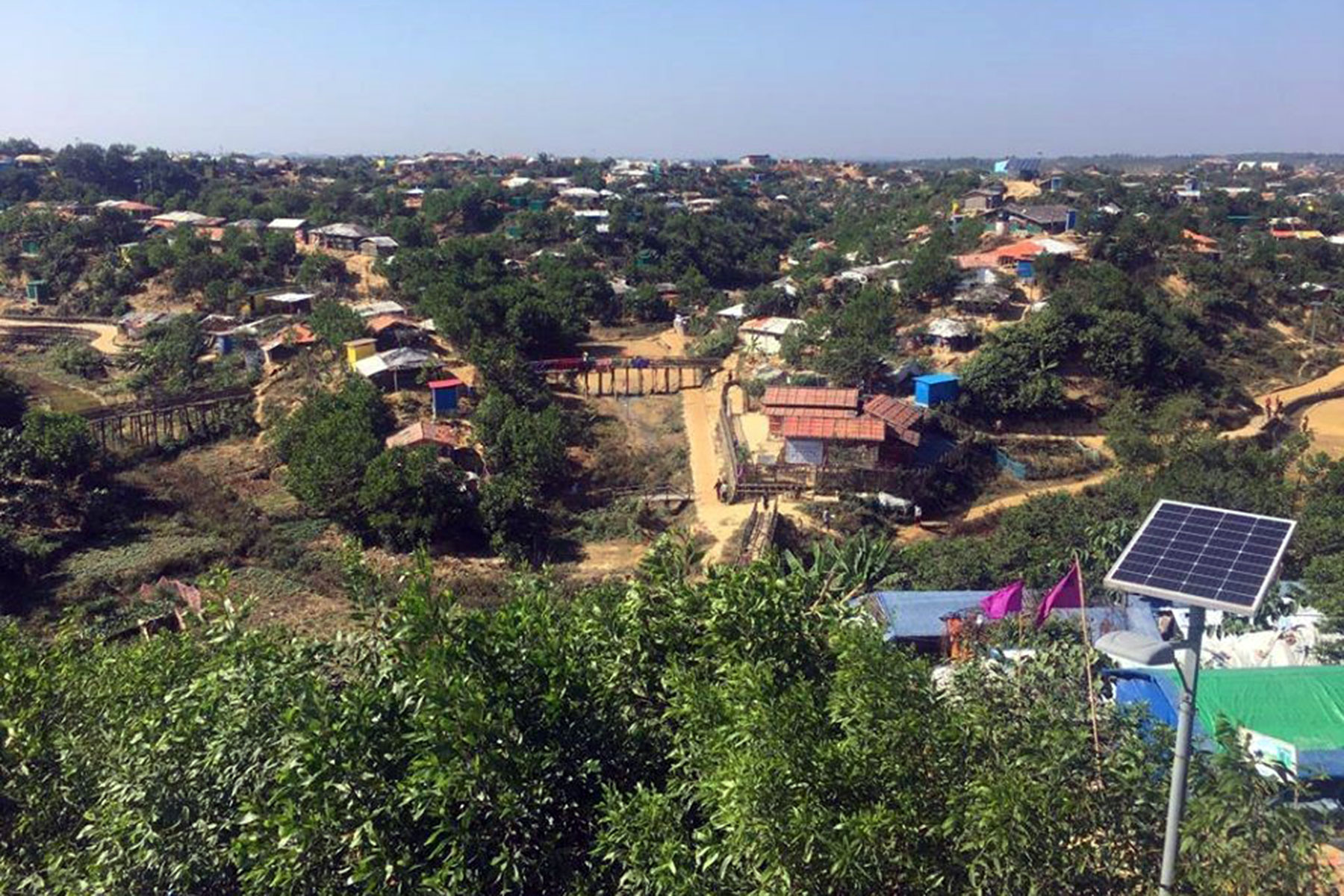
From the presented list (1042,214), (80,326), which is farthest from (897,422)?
(80,326)

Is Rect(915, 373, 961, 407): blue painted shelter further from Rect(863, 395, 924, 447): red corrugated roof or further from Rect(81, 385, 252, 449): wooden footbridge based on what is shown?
Rect(81, 385, 252, 449): wooden footbridge

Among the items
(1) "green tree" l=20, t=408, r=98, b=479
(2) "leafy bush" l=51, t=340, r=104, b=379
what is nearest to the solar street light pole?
(1) "green tree" l=20, t=408, r=98, b=479

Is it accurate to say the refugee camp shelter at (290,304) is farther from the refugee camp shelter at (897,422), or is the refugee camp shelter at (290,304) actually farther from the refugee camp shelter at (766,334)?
the refugee camp shelter at (897,422)

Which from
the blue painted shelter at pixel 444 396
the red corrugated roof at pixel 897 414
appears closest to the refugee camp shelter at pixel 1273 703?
the red corrugated roof at pixel 897 414

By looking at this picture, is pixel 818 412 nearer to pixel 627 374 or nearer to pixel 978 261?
pixel 627 374

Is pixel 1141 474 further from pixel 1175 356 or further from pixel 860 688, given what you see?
pixel 860 688
